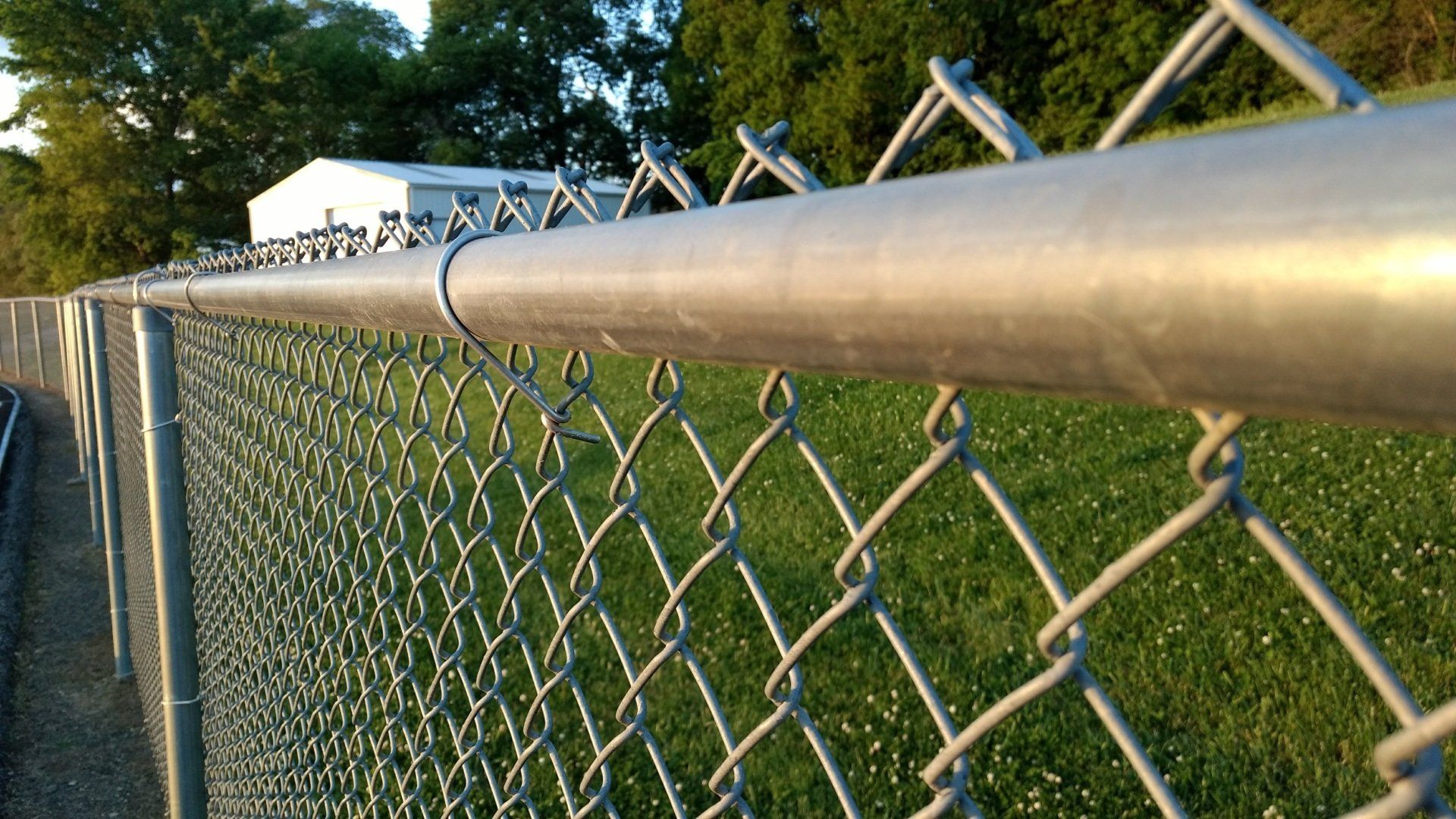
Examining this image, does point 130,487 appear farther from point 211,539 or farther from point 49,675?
point 211,539

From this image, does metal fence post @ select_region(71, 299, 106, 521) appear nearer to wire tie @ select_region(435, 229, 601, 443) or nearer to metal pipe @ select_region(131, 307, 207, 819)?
metal pipe @ select_region(131, 307, 207, 819)

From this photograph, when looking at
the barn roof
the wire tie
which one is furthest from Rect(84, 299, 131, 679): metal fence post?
the barn roof

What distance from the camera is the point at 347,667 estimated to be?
7.43ft

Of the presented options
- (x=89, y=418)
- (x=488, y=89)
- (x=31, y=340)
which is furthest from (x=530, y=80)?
(x=89, y=418)

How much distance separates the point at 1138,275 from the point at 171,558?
2.92 metres

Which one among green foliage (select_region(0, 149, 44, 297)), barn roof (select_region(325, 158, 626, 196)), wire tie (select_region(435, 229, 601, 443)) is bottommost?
wire tie (select_region(435, 229, 601, 443))

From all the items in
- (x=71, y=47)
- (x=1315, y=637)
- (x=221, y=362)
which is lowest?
(x=1315, y=637)

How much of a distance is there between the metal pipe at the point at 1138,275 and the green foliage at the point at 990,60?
60.9 feet

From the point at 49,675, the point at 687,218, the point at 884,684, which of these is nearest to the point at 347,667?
the point at 687,218

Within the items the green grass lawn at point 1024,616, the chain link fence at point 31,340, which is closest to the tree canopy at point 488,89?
the chain link fence at point 31,340

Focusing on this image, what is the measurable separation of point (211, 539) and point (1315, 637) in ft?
11.7

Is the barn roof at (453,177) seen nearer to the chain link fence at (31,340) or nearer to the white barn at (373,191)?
the white barn at (373,191)

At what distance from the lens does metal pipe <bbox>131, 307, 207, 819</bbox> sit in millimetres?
2766

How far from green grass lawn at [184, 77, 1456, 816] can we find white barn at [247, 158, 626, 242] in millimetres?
16564
